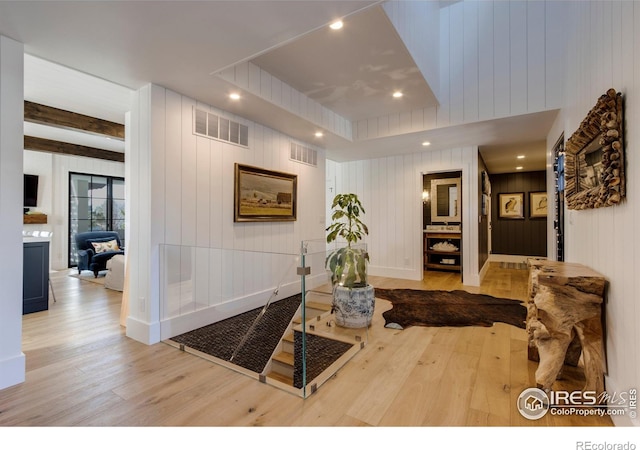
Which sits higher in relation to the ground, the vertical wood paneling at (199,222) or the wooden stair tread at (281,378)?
the vertical wood paneling at (199,222)

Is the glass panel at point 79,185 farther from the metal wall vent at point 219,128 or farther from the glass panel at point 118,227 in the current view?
the metal wall vent at point 219,128

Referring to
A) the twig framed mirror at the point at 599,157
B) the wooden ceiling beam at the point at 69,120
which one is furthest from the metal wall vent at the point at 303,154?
the twig framed mirror at the point at 599,157

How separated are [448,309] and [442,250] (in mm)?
2809

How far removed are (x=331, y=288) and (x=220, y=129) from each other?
2.17 meters

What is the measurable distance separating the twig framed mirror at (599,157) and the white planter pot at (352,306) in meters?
1.94

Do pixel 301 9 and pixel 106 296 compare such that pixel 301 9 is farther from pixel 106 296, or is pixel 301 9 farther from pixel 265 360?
pixel 106 296

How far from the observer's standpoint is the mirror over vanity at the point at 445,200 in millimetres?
6176

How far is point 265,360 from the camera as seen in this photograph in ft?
7.48

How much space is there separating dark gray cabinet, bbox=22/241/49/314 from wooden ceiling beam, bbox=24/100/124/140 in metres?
1.85

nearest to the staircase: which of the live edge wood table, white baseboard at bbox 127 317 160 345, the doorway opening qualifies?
white baseboard at bbox 127 317 160 345

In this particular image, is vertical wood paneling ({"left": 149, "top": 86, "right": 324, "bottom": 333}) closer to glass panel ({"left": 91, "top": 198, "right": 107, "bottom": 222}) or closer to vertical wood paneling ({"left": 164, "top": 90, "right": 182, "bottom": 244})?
vertical wood paneling ({"left": 164, "top": 90, "right": 182, "bottom": 244})

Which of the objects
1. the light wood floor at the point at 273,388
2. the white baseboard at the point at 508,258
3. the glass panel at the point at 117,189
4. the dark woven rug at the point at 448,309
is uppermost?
the glass panel at the point at 117,189

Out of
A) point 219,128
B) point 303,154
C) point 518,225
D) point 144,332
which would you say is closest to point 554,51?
point 303,154

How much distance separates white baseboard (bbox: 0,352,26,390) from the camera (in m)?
2.02
